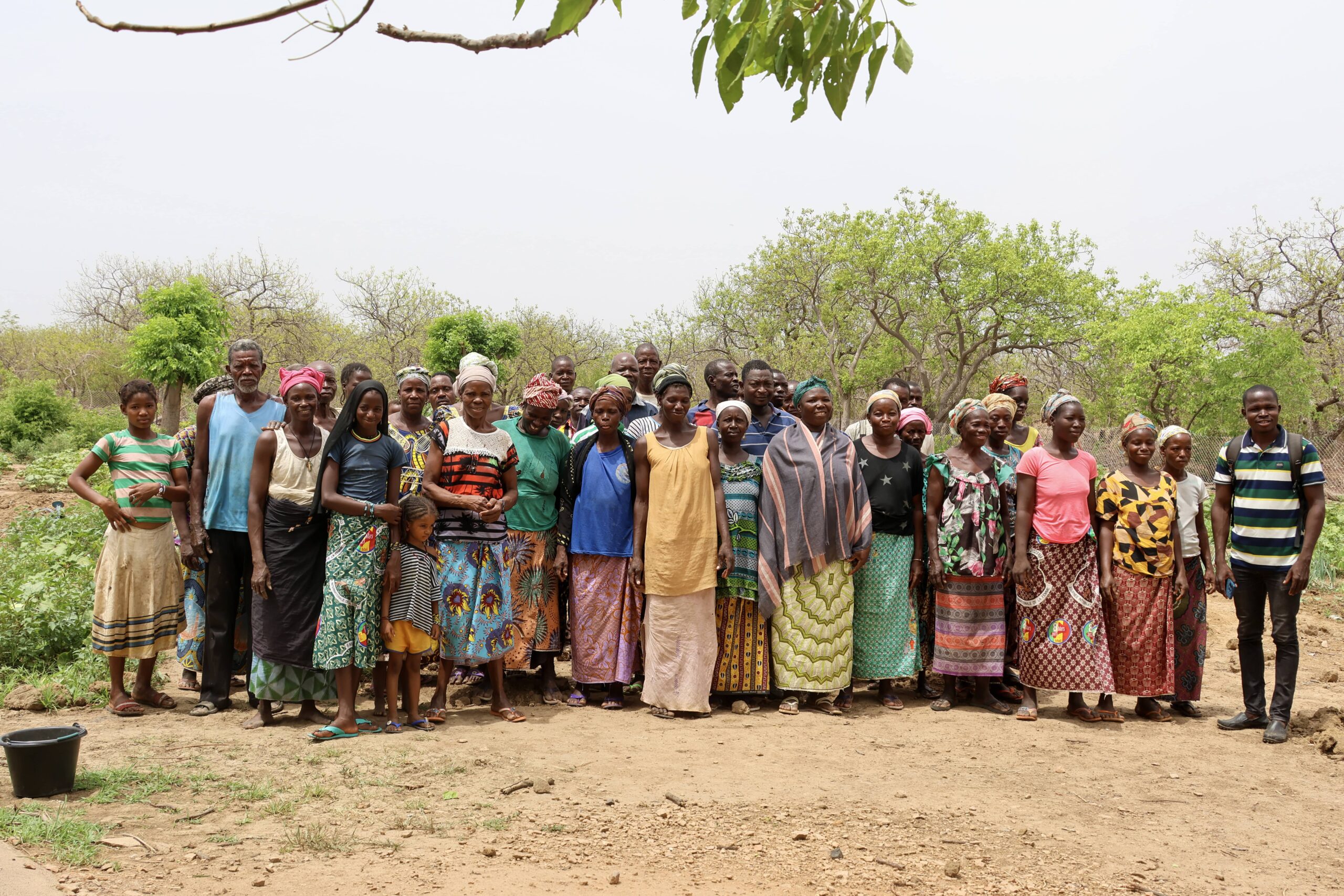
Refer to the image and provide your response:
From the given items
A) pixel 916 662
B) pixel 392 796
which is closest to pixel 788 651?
pixel 916 662

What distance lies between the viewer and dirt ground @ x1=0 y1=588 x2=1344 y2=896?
123 inches

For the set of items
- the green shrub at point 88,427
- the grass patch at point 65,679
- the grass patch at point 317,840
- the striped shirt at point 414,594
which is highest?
the green shrub at point 88,427

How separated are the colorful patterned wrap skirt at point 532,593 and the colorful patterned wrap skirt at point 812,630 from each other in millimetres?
1318

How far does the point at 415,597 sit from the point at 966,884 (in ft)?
9.44

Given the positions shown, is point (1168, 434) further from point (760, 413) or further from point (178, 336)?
point (178, 336)

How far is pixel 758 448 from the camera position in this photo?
18.8 ft

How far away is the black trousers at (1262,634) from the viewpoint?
5.06m

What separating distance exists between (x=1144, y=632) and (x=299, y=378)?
15.6 ft

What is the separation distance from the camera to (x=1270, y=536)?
16.6ft

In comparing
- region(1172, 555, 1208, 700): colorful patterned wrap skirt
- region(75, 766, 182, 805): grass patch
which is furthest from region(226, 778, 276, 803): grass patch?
region(1172, 555, 1208, 700): colorful patterned wrap skirt

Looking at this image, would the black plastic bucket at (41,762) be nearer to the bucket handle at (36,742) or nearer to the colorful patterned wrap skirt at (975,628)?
the bucket handle at (36,742)

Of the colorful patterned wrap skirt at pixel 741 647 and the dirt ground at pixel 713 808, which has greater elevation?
the colorful patterned wrap skirt at pixel 741 647

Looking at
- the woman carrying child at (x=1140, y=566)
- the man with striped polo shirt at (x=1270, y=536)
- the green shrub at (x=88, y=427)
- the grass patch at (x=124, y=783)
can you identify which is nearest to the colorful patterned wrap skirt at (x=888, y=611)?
the woman carrying child at (x=1140, y=566)

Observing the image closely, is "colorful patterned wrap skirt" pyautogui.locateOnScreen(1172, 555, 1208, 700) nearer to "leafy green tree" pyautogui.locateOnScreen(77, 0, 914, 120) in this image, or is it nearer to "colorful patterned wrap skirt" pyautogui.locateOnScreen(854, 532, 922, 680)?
"colorful patterned wrap skirt" pyautogui.locateOnScreen(854, 532, 922, 680)
